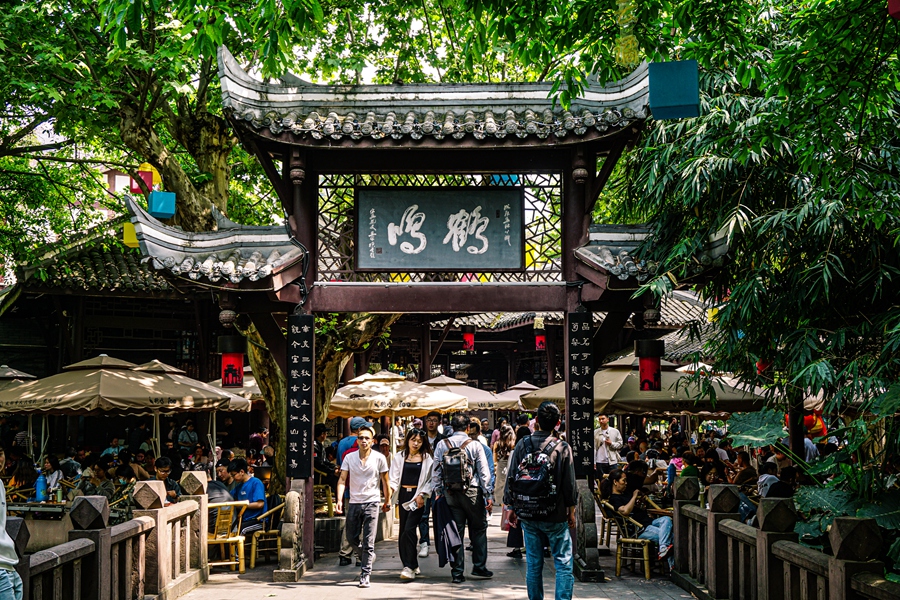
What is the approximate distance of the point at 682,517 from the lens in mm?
9086

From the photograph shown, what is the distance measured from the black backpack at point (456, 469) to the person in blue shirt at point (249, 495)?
2.59m

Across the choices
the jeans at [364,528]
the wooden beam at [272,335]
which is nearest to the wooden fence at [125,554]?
the jeans at [364,528]

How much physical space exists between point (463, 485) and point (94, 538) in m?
3.95

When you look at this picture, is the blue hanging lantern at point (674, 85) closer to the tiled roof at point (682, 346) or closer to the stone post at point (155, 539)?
the stone post at point (155, 539)

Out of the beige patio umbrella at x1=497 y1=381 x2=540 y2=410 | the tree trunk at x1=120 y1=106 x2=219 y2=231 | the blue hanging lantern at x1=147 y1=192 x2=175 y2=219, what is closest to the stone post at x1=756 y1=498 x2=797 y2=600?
the blue hanging lantern at x1=147 y1=192 x2=175 y2=219

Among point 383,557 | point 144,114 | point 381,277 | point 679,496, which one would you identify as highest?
point 144,114

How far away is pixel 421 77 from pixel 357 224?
16.9ft

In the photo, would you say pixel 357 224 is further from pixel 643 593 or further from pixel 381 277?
pixel 643 593

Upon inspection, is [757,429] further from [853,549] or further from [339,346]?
[339,346]

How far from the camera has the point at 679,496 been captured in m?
9.24

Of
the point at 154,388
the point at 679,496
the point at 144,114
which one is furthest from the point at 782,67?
the point at 154,388

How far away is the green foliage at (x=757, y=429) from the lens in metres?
7.79

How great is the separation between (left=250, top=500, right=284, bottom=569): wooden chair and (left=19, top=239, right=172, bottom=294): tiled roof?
7.41 meters

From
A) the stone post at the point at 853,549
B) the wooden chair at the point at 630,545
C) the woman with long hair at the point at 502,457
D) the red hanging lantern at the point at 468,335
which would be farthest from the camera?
the red hanging lantern at the point at 468,335
